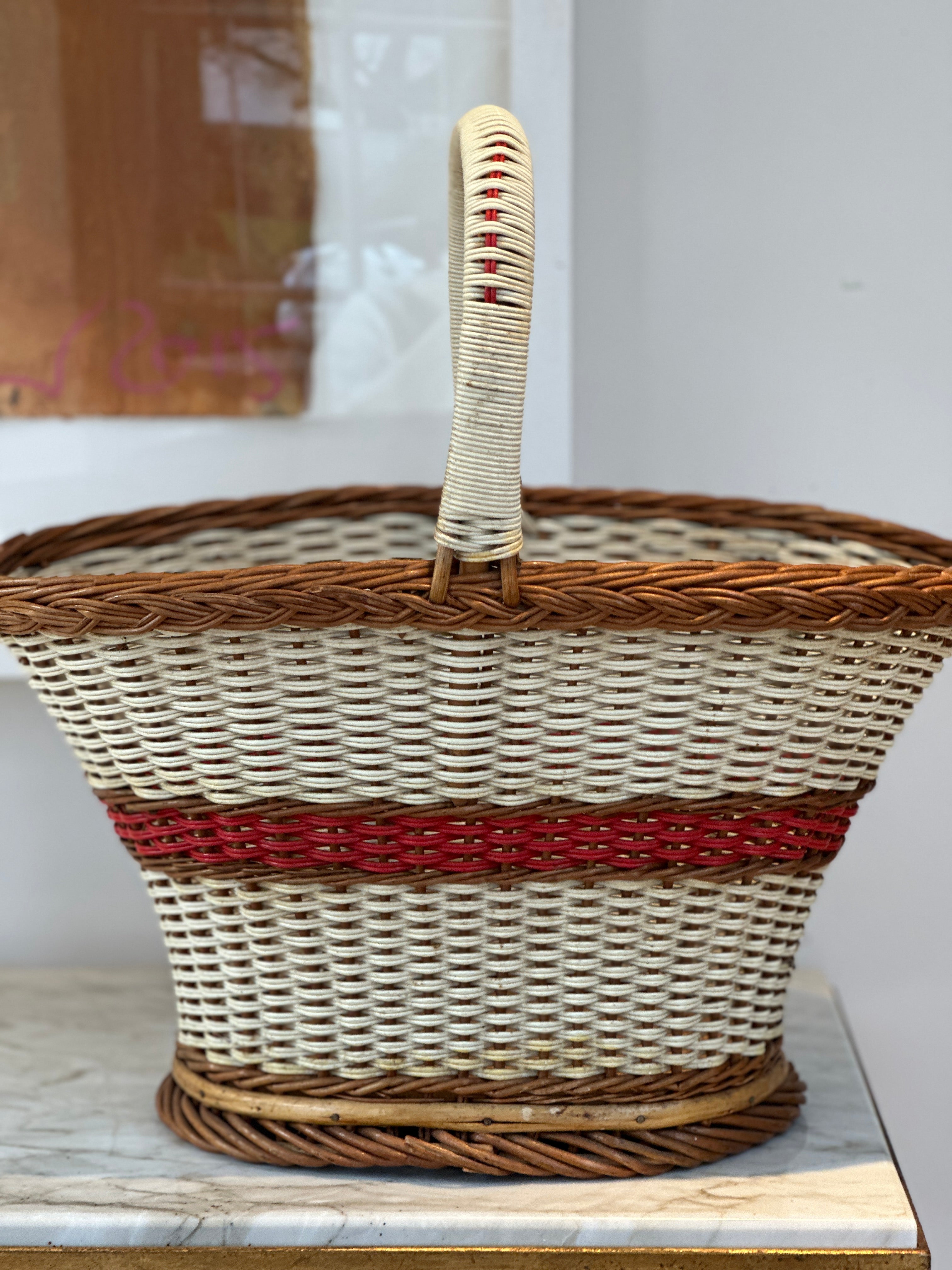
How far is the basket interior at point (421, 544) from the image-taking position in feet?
2.65

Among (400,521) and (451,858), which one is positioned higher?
(400,521)

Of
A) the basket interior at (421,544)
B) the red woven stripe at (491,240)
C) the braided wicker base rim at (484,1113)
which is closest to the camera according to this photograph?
the red woven stripe at (491,240)

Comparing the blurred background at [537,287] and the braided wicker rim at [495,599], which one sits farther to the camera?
the blurred background at [537,287]

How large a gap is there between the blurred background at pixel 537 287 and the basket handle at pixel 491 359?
0.43 metres

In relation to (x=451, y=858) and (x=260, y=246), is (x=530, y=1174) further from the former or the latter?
(x=260, y=246)

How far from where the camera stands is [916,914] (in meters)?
1.03

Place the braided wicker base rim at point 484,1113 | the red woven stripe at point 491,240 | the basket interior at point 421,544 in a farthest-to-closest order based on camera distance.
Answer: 1. the basket interior at point 421,544
2. the braided wicker base rim at point 484,1113
3. the red woven stripe at point 491,240

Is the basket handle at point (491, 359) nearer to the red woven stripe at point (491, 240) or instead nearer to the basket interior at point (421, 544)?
the red woven stripe at point (491, 240)

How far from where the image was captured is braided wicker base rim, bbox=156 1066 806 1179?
0.60 m

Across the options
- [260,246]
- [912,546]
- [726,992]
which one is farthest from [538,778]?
[260,246]

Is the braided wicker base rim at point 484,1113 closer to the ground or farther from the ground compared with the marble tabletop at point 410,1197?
farther from the ground

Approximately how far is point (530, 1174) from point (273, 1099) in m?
0.15

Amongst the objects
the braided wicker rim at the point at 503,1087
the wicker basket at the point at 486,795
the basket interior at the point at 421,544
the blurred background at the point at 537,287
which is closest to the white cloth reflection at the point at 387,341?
the blurred background at the point at 537,287

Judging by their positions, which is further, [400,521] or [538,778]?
[400,521]
